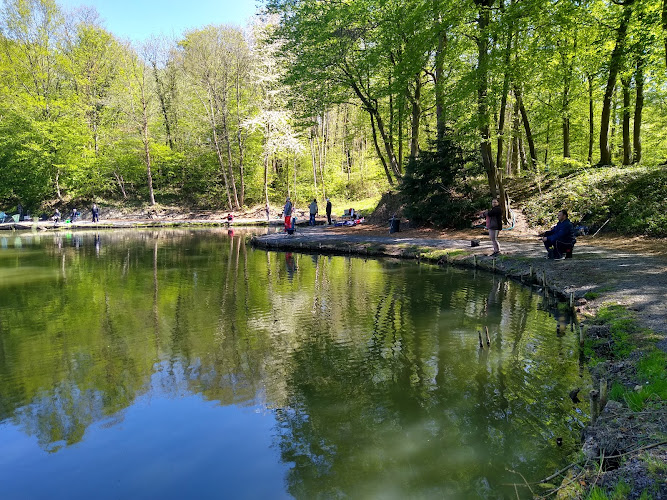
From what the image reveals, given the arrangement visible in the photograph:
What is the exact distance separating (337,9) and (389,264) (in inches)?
515

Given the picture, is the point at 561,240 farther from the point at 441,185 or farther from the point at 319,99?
the point at 319,99

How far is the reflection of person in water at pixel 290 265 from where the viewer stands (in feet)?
47.2

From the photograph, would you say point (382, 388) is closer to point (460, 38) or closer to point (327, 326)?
point (327, 326)

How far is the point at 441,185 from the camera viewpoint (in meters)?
20.3

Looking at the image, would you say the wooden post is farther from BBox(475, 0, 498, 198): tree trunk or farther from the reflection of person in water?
BBox(475, 0, 498, 198): tree trunk

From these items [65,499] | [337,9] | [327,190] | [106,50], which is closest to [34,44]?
[106,50]

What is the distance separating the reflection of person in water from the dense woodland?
27.3 ft

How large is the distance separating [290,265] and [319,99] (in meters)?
11.8

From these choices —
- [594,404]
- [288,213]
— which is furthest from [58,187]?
[594,404]

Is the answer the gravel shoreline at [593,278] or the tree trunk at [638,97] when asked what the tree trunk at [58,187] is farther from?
the tree trunk at [638,97]

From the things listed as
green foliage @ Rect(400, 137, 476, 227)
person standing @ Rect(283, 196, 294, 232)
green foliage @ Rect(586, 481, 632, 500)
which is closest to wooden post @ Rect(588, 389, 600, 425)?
green foliage @ Rect(586, 481, 632, 500)

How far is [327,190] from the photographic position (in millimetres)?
40594

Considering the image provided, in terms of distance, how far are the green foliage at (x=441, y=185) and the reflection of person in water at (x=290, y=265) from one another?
6393mm

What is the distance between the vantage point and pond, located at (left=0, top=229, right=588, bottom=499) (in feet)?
14.4
